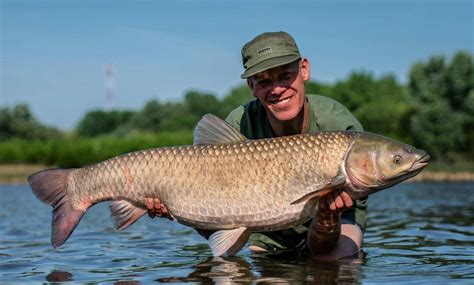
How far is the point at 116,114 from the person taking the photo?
289 feet

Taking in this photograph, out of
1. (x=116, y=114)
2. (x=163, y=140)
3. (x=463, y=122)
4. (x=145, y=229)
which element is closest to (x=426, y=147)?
(x=463, y=122)

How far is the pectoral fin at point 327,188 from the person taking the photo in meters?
5.30

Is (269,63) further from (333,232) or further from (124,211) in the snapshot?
(124,211)

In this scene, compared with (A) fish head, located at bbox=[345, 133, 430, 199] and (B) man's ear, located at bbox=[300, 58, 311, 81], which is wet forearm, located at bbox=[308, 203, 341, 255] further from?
(B) man's ear, located at bbox=[300, 58, 311, 81]

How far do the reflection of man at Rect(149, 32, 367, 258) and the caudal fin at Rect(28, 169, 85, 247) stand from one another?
25.9 inches

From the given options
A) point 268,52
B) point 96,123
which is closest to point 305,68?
point 268,52

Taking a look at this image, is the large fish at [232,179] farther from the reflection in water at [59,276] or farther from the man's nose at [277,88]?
the man's nose at [277,88]

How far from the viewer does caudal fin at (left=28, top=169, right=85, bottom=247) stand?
5887 millimetres

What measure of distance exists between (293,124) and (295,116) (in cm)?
21

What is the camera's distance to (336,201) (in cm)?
546

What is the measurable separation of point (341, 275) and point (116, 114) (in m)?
83.6

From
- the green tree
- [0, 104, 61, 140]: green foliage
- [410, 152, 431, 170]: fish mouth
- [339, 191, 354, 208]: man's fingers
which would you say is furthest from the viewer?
the green tree

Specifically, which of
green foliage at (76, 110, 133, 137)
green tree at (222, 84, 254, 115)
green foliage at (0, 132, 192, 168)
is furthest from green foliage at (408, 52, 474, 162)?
green foliage at (76, 110, 133, 137)

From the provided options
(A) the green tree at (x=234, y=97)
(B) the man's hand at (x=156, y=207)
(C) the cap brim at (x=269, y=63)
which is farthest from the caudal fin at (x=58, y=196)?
(A) the green tree at (x=234, y=97)
